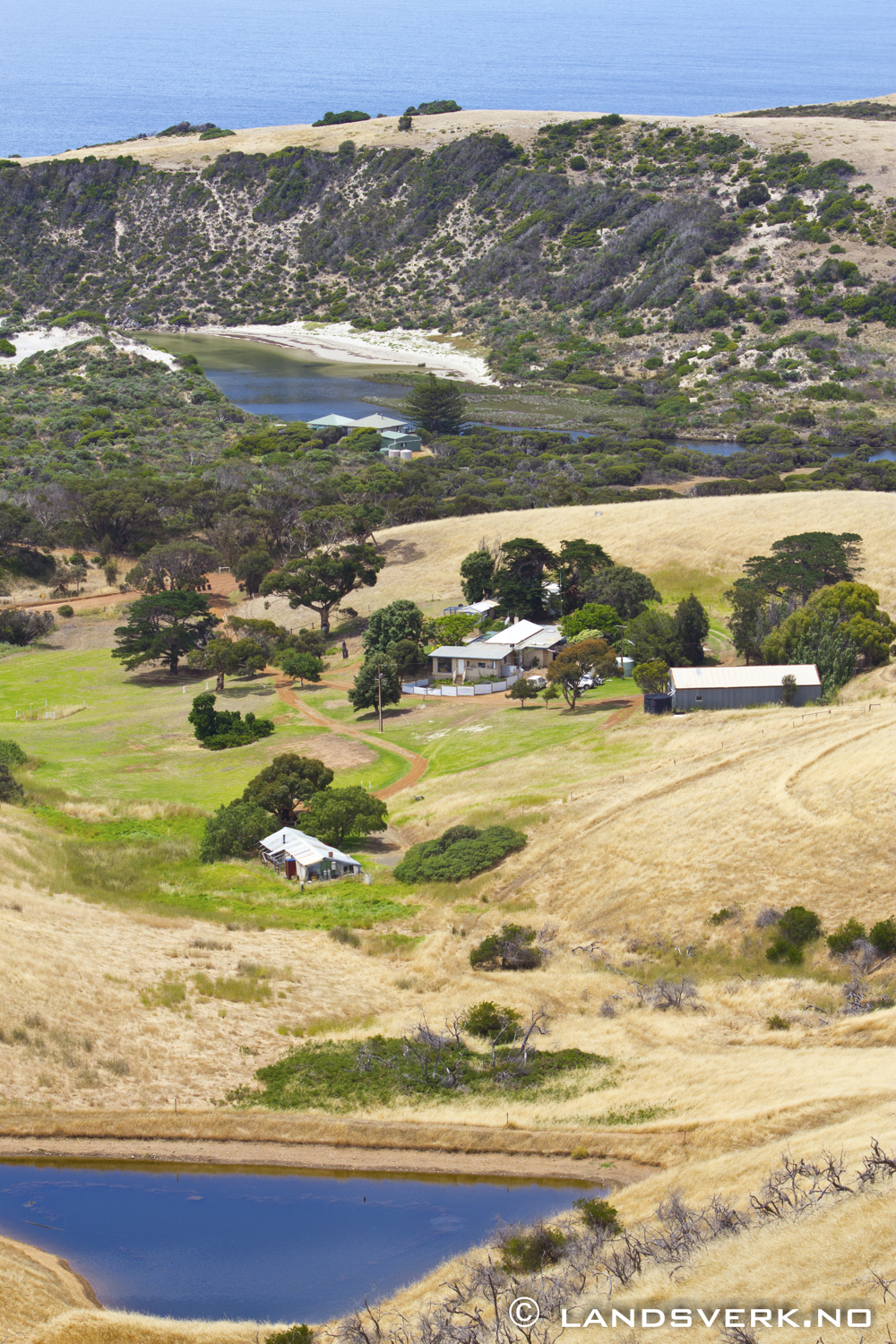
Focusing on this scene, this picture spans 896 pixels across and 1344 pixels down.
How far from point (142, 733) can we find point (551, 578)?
32309mm

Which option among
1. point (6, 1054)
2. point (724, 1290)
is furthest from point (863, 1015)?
point (6, 1054)

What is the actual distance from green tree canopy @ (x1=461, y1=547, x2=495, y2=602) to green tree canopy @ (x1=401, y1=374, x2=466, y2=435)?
68.9m

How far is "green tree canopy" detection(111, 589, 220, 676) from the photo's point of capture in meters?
82.9

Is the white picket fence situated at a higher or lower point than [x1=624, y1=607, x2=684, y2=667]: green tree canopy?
lower

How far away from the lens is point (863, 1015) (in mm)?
33469

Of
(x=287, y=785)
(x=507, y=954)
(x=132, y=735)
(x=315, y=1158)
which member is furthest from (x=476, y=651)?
(x=315, y=1158)

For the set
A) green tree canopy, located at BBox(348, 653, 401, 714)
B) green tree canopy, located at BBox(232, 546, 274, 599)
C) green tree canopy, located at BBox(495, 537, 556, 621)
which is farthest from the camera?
green tree canopy, located at BBox(232, 546, 274, 599)

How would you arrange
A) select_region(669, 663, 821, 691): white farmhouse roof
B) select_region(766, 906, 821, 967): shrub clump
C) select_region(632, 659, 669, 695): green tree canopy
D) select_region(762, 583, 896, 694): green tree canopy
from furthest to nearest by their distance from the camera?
select_region(632, 659, 669, 695): green tree canopy → select_region(762, 583, 896, 694): green tree canopy → select_region(669, 663, 821, 691): white farmhouse roof → select_region(766, 906, 821, 967): shrub clump

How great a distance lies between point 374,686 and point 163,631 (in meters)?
20.4

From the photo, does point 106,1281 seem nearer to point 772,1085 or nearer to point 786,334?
point 772,1085

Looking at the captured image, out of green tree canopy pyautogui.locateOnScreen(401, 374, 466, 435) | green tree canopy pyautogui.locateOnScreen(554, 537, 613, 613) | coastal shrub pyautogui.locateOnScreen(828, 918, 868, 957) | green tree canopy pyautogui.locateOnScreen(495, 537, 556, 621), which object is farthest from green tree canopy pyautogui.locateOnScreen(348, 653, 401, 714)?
green tree canopy pyautogui.locateOnScreen(401, 374, 466, 435)

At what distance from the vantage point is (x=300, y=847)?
50844 millimetres

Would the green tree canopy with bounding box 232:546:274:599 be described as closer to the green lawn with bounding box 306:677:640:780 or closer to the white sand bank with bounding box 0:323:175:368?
the green lawn with bounding box 306:677:640:780

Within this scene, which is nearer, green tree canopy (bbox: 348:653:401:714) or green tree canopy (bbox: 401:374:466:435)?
green tree canopy (bbox: 348:653:401:714)
